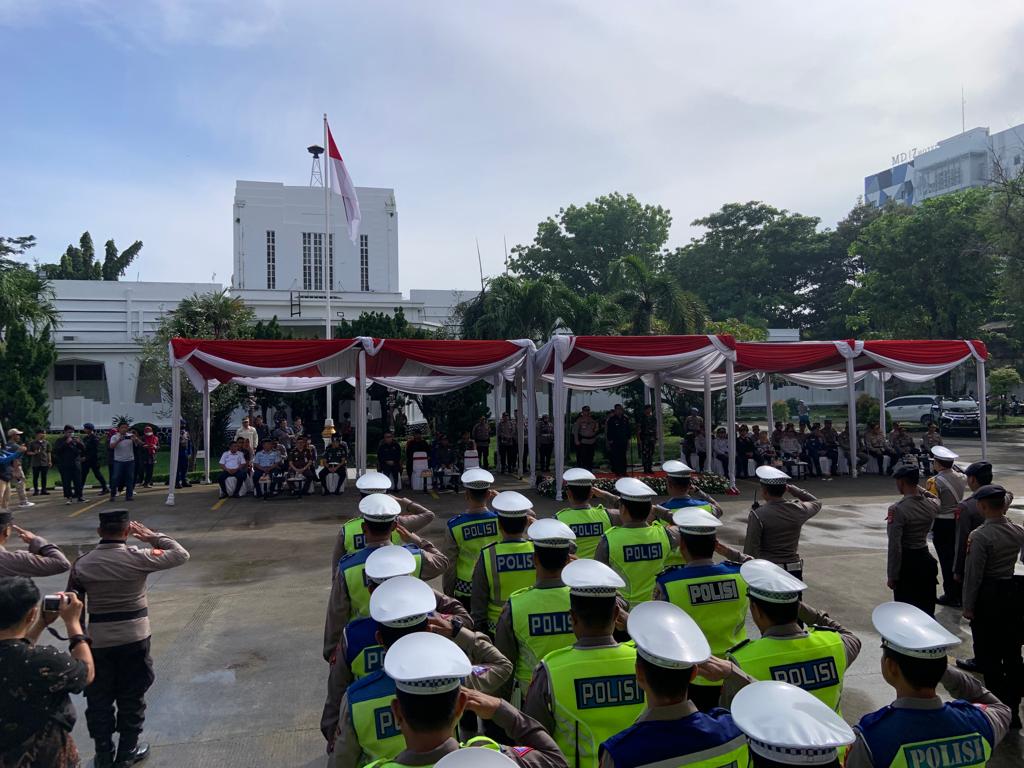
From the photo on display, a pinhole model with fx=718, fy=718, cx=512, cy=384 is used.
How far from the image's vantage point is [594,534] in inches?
200

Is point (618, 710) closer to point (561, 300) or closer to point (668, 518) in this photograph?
point (668, 518)

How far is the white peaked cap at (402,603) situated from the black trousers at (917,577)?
190 inches

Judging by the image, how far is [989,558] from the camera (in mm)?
4879

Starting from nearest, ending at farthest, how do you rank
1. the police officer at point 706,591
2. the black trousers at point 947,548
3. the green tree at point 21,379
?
the police officer at point 706,591
the black trousers at point 947,548
the green tree at point 21,379

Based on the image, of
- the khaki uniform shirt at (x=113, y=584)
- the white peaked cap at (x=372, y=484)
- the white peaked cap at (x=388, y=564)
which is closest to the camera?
the white peaked cap at (x=388, y=564)

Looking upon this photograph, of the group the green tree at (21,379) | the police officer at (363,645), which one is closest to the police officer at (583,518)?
the police officer at (363,645)

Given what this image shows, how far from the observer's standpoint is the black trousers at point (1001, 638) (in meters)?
4.70

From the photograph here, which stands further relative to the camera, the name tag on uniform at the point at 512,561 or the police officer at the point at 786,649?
the name tag on uniform at the point at 512,561

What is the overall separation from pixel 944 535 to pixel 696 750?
6.73 meters

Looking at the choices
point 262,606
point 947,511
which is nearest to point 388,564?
point 262,606

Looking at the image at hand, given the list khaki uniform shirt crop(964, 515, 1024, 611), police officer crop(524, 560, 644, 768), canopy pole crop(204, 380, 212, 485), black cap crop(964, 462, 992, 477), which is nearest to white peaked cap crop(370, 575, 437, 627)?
police officer crop(524, 560, 644, 768)

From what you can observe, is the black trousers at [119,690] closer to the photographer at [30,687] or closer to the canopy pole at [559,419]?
the photographer at [30,687]

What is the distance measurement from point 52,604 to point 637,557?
300 cm

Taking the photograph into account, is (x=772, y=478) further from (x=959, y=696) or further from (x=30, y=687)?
(x=30, y=687)
